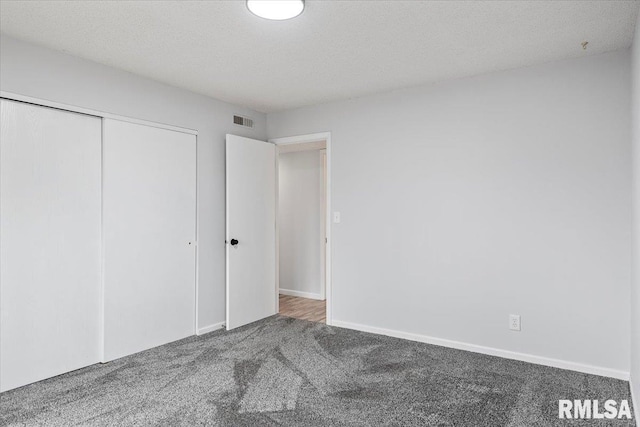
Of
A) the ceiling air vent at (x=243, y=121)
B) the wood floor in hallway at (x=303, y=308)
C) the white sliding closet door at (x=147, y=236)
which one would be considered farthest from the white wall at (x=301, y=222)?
the white sliding closet door at (x=147, y=236)

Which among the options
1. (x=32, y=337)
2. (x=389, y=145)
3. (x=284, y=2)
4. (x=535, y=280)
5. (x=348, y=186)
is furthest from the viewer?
(x=348, y=186)

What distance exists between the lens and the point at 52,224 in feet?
9.43

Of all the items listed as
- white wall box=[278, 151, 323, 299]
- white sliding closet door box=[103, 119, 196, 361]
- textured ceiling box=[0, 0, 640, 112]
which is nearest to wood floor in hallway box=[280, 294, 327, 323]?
white wall box=[278, 151, 323, 299]

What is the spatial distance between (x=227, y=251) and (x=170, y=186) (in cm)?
87

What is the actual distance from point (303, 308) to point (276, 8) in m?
3.67

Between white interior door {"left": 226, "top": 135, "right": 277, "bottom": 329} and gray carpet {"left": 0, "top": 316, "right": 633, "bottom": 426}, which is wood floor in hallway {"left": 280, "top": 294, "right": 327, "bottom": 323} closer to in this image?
white interior door {"left": 226, "top": 135, "right": 277, "bottom": 329}

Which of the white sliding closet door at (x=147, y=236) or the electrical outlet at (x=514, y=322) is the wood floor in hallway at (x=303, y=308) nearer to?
the white sliding closet door at (x=147, y=236)

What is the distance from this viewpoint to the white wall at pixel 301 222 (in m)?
5.66

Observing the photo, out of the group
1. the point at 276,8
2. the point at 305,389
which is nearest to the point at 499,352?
the point at 305,389

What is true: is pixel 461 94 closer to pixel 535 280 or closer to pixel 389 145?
pixel 389 145

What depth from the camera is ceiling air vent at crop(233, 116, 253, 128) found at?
4352mm

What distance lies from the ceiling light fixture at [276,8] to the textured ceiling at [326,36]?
70 mm

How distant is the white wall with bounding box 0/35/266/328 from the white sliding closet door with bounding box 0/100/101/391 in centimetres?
18

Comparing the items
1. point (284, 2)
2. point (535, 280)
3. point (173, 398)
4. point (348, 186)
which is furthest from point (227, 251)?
point (535, 280)
